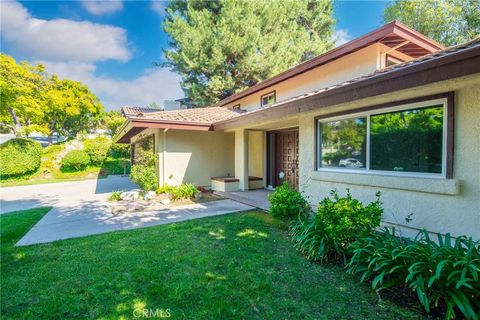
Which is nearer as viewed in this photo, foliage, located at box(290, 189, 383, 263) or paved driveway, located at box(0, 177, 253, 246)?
foliage, located at box(290, 189, 383, 263)

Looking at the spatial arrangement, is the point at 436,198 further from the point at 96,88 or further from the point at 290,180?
the point at 96,88

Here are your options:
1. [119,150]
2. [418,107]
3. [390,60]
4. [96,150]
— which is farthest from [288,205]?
[119,150]

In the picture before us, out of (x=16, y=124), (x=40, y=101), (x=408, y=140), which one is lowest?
(x=408, y=140)

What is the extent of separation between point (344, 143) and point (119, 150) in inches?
878

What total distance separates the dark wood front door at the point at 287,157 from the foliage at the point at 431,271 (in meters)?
6.07

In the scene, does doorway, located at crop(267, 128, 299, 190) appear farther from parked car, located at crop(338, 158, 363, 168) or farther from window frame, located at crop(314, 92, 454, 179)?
parked car, located at crop(338, 158, 363, 168)

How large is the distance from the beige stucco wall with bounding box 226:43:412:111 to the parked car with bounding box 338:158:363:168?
3276 millimetres

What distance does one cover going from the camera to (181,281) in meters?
3.37

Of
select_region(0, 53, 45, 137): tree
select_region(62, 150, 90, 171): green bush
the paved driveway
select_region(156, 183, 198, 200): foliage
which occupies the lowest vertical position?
the paved driveway

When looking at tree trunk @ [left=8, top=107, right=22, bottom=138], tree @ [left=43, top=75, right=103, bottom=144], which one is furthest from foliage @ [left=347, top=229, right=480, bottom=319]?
tree trunk @ [left=8, top=107, right=22, bottom=138]

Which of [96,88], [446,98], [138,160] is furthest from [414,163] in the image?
[96,88]

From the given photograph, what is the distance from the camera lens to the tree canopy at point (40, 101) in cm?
1646

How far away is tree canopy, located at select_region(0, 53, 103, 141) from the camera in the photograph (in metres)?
16.5

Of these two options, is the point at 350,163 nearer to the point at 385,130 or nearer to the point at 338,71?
the point at 385,130
